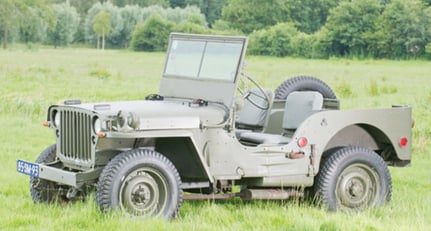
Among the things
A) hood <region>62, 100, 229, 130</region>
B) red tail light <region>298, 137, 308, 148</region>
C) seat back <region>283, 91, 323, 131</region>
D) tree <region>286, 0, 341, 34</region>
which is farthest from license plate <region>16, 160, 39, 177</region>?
tree <region>286, 0, 341, 34</region>

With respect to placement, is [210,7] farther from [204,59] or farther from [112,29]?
[204,59]

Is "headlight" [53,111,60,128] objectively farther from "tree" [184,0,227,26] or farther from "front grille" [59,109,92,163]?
"tree" [184,0,227,26]

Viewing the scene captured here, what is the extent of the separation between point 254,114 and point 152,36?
7299 centimetres

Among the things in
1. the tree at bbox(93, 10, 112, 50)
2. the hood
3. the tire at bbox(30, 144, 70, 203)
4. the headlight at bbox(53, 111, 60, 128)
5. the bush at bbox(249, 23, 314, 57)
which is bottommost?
the tire at bbox(30, 144, 70, 203)

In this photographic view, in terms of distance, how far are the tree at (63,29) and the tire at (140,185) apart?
8286 cm

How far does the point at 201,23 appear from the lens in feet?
279

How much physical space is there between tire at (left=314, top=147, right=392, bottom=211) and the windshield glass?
1287 millimetres

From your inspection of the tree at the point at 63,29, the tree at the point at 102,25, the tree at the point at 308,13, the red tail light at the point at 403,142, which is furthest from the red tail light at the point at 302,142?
the tree at the point at 102,25

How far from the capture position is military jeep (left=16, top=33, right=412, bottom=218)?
→ 8.52 meters

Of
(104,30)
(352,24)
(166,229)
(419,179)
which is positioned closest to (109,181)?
(166,229)

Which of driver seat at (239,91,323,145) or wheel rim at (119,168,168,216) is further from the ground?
driver seat at (239,91,323,145)

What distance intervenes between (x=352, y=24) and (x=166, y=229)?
6381cm

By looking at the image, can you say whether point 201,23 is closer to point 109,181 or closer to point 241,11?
point 241,11

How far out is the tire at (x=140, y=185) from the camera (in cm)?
831
